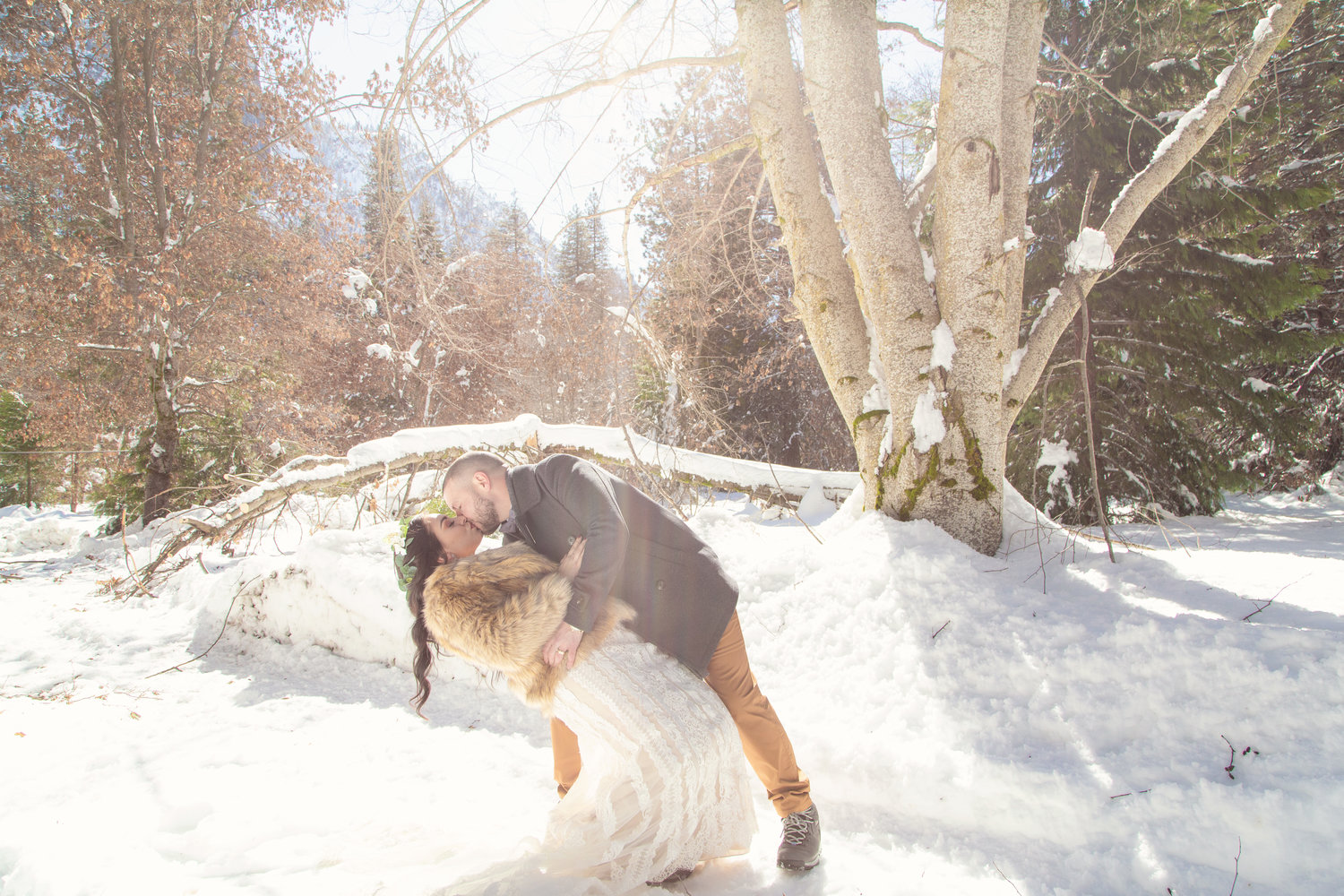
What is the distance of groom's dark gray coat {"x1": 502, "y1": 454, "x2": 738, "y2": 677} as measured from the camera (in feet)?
6.92

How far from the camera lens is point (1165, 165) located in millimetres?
3312

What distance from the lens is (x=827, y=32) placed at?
3332 millimetres

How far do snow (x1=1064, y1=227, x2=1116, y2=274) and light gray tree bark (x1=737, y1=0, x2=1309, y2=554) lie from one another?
44 mm

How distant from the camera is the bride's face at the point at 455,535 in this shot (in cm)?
218

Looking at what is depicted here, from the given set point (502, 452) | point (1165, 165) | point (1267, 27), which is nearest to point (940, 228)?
point (1165, 165)

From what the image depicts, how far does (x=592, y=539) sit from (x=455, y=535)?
57 cm

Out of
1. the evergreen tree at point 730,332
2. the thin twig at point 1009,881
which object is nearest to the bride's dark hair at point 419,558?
the thin twig at point 1009,881

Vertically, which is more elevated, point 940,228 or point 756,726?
point 940,228

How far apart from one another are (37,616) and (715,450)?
9039 millimetres

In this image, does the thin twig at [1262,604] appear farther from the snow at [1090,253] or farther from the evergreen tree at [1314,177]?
the evergreen tree at [1314,177]

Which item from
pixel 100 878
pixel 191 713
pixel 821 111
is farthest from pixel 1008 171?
pixel 191 713

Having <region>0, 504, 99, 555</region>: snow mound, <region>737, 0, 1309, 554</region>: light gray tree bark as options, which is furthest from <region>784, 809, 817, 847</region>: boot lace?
<region>0, 504, 99, 555</region>: snow mound

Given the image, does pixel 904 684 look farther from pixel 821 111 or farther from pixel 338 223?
pixel 338 223

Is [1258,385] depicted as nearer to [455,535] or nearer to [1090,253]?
[1090,253]
